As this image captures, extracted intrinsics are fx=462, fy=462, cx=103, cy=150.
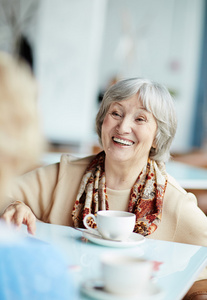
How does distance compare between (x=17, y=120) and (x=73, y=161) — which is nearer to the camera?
(x=17, y=120)

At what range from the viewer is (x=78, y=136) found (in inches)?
274

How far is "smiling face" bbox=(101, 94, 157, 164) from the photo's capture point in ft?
5.67

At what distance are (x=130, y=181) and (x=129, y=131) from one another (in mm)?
196

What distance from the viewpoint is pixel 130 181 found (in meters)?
1.78

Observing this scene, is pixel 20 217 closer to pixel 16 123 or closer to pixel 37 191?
pixel 37 191

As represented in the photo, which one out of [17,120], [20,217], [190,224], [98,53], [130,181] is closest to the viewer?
[17,120]

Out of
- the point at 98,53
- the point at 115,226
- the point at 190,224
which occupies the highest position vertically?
the point at 98,53

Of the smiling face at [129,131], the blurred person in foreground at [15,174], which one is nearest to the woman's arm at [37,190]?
the smiling face at [129,131]

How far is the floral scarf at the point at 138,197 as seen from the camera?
1664mm

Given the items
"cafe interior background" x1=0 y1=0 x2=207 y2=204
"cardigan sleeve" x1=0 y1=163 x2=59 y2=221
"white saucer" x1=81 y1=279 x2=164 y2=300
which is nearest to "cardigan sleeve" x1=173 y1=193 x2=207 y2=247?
"cardigan sleeve" x1=0 y1=163 x2=59 y2=221

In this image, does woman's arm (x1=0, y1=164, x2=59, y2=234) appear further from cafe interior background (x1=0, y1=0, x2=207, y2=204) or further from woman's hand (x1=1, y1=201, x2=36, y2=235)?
cafe interior background (x1=0, y1=0, x2=207, y2=204)

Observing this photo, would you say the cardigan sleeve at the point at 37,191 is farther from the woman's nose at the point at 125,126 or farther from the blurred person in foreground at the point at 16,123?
the blurred person in foreground at the point at 16,123

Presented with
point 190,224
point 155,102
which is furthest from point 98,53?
point 190,224

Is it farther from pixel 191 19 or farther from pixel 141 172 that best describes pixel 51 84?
pixel 141 172
